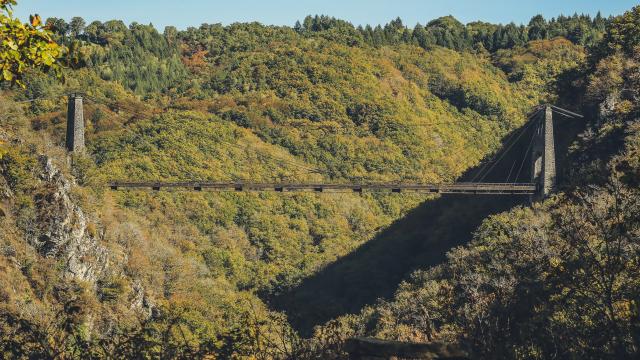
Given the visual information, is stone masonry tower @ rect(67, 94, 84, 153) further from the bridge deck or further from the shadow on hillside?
the shadow on hillside

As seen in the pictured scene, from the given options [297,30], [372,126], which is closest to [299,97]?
[372,126]

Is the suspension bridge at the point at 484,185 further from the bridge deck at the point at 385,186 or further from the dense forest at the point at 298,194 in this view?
the dense forest at the point at 298,194

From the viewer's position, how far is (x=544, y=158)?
159 feet

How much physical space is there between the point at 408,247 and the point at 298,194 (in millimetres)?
28812

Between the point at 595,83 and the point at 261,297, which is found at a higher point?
the point at 595,83

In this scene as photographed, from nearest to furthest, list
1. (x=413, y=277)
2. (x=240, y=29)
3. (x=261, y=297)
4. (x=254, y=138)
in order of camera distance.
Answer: (x=413, y=277), (x=261, y=297), (x=254, y=138), (x=240, y=29)

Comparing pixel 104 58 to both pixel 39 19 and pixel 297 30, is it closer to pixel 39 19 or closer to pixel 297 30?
pixel 297 30

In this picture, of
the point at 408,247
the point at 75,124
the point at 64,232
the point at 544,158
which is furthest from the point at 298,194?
the point at 544,158

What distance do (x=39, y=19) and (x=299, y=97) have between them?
11285 cm

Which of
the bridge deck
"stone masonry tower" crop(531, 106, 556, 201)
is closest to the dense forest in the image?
"stone masonry tower" crop(531, 106, 556, 201)

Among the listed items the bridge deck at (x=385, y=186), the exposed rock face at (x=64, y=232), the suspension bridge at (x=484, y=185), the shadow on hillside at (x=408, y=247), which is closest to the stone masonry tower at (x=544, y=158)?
the suspension bridge at (x=484, y=185)

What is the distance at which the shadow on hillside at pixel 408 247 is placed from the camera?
187 feet

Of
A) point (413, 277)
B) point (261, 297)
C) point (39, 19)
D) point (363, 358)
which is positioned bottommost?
point (261, 297)

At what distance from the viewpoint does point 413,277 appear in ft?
172
